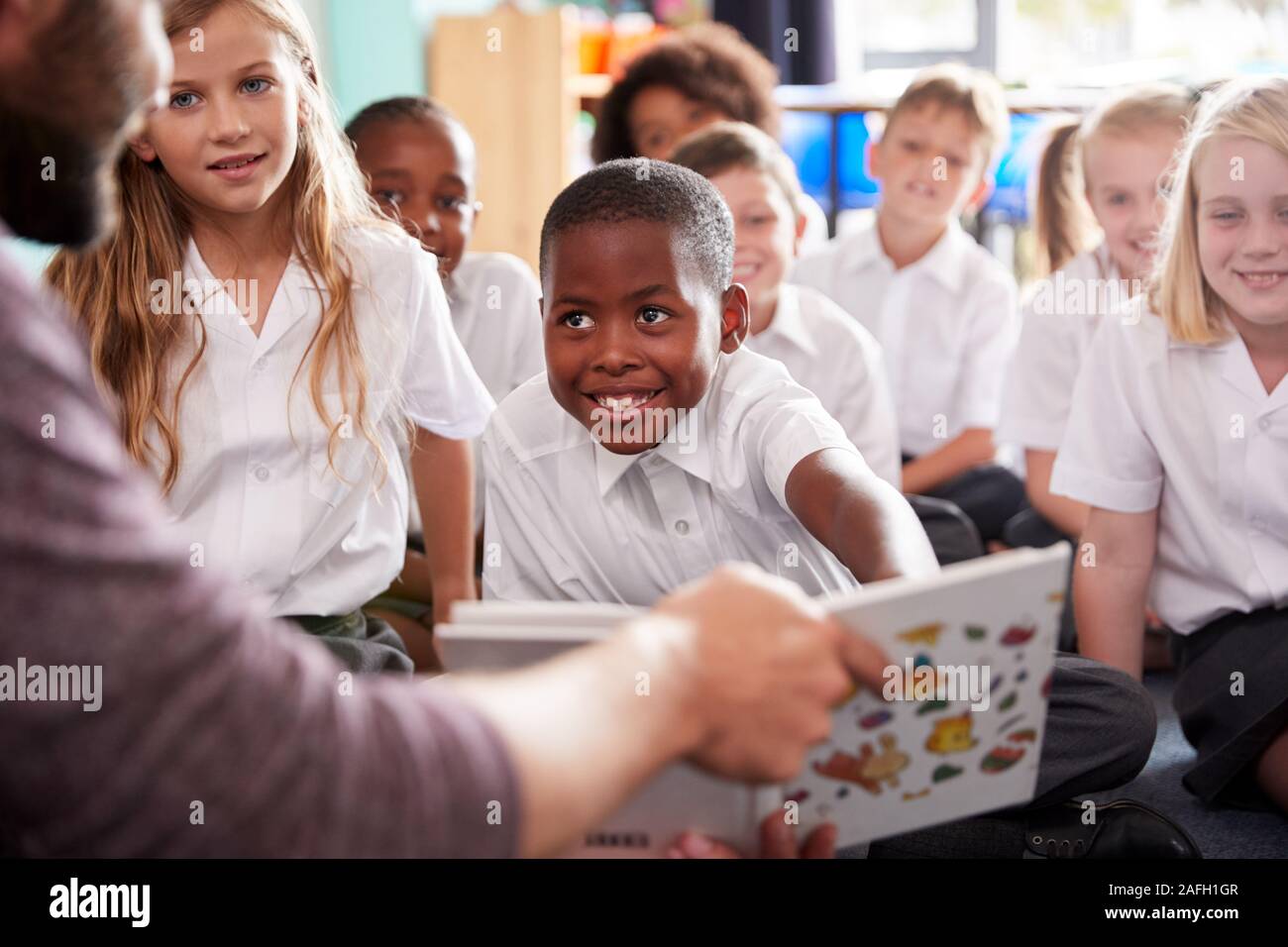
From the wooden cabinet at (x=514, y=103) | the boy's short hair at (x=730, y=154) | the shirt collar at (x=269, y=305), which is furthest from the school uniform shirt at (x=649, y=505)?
the wooden cabinet at (x=514, y=103)

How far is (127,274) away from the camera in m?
1.47

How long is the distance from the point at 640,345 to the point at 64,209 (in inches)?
24.6

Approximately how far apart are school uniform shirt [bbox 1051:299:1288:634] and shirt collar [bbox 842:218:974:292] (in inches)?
37.1

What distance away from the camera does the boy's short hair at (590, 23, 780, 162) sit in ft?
9.53

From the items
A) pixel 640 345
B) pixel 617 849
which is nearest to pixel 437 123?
pixel 640 345

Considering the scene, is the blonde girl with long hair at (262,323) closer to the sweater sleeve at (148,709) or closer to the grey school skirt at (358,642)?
the grey school skirt at (358,642)

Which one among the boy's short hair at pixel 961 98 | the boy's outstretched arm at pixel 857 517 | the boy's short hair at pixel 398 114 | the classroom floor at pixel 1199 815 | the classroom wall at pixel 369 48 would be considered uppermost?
the classroom wall at pixel 369 48

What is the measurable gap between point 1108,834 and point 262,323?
1.07 m

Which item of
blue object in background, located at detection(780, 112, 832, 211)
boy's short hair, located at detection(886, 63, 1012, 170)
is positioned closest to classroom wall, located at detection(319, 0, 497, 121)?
blue object in background, located at detection(780, 112, 832, 211)

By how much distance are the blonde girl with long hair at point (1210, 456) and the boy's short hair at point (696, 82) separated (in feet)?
4.31

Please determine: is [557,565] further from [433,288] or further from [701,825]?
[701,825]

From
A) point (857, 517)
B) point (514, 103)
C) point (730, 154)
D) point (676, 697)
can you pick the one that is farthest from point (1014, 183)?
point (676, 697)

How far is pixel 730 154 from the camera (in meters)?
2.25

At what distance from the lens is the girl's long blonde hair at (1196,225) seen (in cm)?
159
